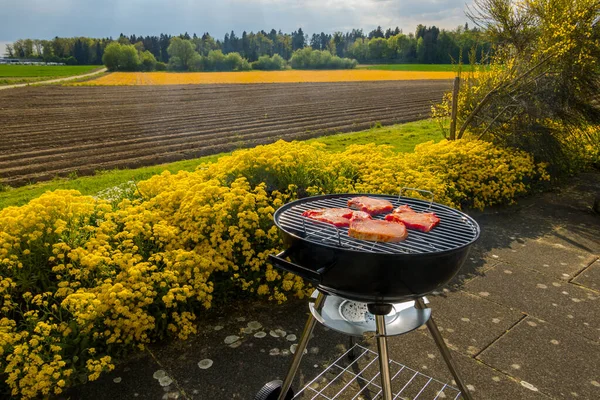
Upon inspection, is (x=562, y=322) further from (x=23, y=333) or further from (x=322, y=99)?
(x=322, y=99)

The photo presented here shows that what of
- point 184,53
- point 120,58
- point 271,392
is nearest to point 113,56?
point 120,58

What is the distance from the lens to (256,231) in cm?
388

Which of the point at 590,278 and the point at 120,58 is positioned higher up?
the point at 120,58

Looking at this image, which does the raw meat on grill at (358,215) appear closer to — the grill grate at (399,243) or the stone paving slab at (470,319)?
the grill grate at (399,243)

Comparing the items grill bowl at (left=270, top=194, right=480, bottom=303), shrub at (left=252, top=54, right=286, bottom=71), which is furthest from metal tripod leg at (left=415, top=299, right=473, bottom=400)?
shrub at (left=252, top=54, right=286, bottom=71)

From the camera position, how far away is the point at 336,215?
2.57 meters

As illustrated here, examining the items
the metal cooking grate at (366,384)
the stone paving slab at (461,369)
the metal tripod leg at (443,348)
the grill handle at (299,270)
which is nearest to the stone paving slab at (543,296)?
the stone paving slab at (461,369)

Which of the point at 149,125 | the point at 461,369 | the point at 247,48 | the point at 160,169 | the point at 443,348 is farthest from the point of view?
the point at 247,48

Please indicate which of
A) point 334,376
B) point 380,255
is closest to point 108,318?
point 334,376

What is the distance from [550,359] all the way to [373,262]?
84.9 inches

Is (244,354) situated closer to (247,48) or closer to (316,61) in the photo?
(316,61)

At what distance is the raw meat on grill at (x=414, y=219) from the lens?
2.46 m

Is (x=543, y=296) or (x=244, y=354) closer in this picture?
(x=244, y=354)

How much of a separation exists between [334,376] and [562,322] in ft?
6.94
